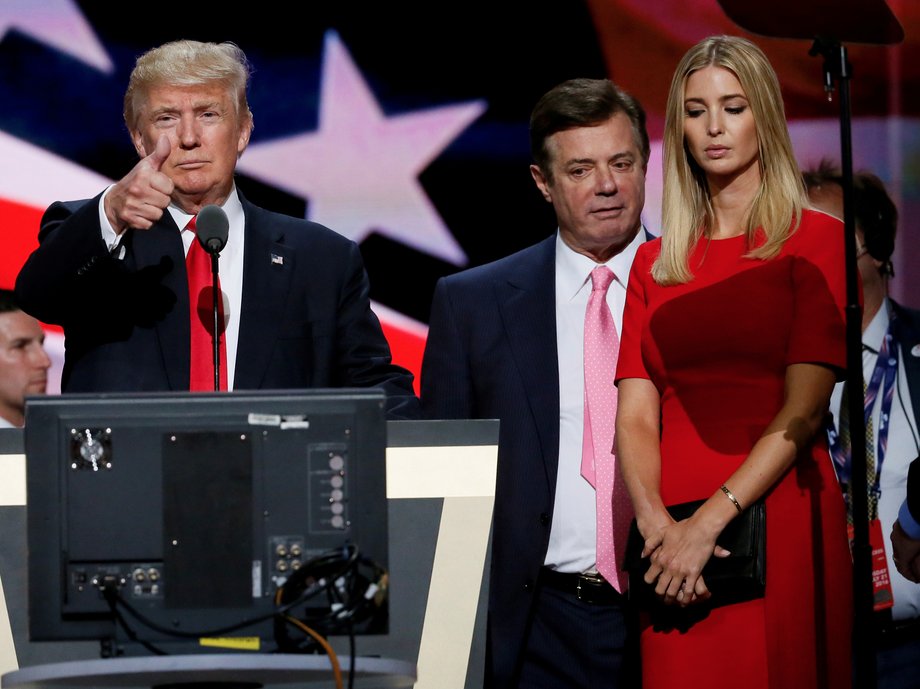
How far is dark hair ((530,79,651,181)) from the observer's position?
10.8 feet

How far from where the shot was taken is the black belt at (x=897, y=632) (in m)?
4.00

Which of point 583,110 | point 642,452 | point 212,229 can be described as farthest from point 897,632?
point 212,229

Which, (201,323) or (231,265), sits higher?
(231,265)

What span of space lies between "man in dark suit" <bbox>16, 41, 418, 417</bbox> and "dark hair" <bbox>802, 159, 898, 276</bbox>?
1.85 m

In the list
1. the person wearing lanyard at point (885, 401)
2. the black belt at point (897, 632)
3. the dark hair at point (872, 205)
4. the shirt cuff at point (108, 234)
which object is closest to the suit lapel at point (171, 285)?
the shirt cuff at point (108, 234)

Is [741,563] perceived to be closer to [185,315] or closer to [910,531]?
[910,531]

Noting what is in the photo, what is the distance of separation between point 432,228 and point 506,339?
1.07m

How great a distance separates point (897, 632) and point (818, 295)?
1.81 m

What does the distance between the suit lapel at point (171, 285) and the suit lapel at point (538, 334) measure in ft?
2.55

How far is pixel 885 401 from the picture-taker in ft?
13.4

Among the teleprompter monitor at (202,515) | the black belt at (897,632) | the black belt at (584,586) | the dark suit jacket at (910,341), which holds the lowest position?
the black belt at (897,632)

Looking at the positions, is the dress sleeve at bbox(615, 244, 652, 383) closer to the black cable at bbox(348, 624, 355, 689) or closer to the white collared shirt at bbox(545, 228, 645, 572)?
the white collared shirt at bbox(545, 228, 645, 572)

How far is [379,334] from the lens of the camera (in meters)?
2.97

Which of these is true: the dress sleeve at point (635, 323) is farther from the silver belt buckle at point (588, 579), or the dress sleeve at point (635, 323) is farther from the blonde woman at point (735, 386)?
the silver belt buckle at point (588, 579)
